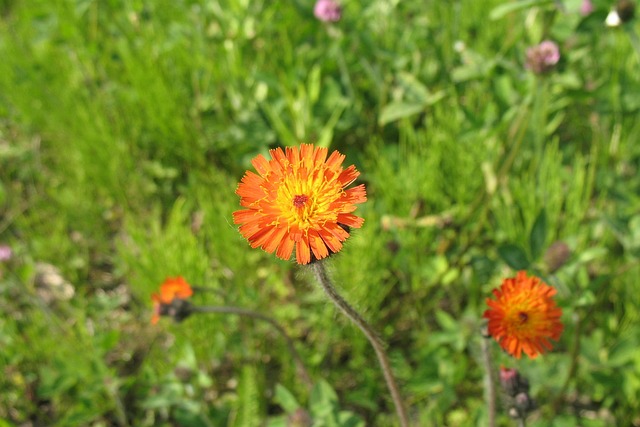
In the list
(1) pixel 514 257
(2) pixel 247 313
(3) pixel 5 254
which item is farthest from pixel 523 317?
(3) pixel 5 254

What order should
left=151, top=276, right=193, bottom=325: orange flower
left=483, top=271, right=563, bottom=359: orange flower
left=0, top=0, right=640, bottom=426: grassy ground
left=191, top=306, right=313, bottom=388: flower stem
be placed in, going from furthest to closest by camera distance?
left=0, top=0, right=640, bottom=426: grassy ground → left=151, top=276, right=193, bottom=325: orange flower → left=191, top=306, right=313, bottom=388: flower stem → left=483, top=271, right=563, bottom=359: orange flower

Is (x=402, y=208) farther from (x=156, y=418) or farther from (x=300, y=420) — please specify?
(x=156, y=418)

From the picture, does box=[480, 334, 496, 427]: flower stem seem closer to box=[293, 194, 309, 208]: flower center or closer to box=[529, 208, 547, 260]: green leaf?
box=[529, 208, 547, 260]: green leaf

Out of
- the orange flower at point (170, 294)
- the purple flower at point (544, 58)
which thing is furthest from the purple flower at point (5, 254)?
the purple flower at point (544, 58)

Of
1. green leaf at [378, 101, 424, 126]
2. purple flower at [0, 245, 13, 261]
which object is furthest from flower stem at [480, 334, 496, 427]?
purple flower at [0, 245, 13, 261]

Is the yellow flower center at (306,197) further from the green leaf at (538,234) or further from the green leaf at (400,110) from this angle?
the green leaf at (400,110)

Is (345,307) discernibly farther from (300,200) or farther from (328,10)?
(328,10)
